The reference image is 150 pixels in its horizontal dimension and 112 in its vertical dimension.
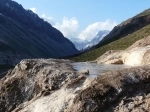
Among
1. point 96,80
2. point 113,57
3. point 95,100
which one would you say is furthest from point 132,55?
point 95,100

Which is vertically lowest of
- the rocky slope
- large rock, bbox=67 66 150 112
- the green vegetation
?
large rock, bbox=67 66 150 112

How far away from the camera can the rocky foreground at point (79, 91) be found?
1548 centimetres

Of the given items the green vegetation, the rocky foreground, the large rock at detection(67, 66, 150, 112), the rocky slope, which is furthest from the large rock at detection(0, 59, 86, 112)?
the green vegetation

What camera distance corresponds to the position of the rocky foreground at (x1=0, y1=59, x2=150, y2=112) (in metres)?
15.5

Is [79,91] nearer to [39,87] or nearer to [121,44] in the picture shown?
[39,87]

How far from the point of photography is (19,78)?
2203 cm

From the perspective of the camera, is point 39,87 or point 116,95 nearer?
point 116,95

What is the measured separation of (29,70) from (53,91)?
4.31 metres

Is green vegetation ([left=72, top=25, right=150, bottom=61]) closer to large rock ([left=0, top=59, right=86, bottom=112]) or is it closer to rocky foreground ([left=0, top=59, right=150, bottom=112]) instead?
large rock ([left=0, top=59, right=86, bottom=112])

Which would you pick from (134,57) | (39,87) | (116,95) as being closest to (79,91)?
(116,95)

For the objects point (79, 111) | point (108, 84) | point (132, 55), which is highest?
point (132, 55)

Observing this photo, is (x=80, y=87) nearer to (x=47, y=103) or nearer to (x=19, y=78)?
(x=47, y=103)

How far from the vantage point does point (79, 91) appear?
54.2 ft

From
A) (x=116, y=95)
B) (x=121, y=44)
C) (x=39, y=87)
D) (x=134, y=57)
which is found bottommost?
(x=116, y=95)
